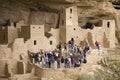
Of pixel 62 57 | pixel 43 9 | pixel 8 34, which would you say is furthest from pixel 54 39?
pixel 43 9

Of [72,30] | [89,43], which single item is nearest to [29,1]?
[72,30]

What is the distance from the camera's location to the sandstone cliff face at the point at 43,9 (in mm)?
18359

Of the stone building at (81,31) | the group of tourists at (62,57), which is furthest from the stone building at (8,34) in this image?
the stone building at (81,31)

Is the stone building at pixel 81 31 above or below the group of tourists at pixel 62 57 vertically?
above

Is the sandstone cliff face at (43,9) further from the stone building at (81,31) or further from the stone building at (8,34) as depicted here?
the stone building at (8,34)

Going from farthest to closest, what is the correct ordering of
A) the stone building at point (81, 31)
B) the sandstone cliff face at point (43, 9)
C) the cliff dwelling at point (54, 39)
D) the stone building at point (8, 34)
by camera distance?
the sandstone cliff face at point (43, 9)
the stone building at point (81, 31)
the stone building at point (8, 34)
the cliff dwelling at point (54, 39)

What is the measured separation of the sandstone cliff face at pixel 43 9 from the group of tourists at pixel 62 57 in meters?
3.33

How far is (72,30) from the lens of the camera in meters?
17.6

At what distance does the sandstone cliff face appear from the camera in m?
18.4

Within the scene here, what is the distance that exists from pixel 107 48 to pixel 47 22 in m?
3.84

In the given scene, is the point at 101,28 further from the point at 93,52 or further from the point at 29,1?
the point at 29,1

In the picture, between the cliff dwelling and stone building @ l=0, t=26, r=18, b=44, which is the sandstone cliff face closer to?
the cliff dwelling

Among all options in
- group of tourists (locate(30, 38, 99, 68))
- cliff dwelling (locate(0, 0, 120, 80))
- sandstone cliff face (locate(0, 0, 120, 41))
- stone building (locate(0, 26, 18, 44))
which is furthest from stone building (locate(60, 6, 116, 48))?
stone building (locate(0, 26, 18, 44))

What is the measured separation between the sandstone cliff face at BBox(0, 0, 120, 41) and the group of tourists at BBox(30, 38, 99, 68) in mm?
3335
